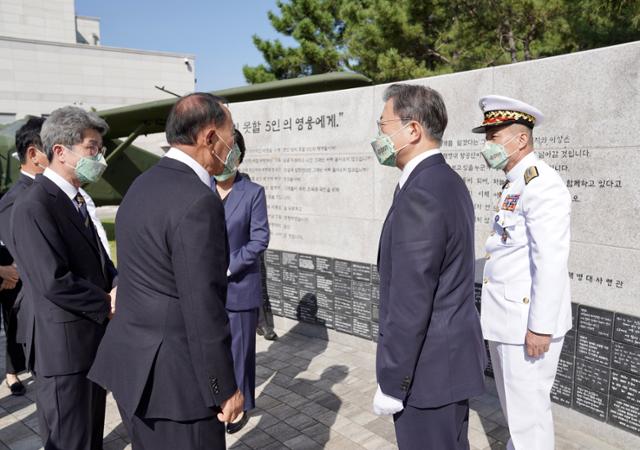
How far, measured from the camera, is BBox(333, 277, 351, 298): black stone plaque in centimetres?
498

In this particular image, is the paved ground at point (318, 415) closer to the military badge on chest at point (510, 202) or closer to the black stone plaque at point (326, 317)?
the black stone plaque at point (326, 317)

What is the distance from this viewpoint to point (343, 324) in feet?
16.7

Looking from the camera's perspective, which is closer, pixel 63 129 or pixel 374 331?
pixel 63 129

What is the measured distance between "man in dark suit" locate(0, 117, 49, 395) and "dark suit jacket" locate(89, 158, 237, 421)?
1.34 m

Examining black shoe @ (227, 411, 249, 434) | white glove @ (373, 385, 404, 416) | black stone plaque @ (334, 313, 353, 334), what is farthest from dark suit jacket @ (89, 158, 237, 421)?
black stone plaque @ (334, 313, 353, 334)

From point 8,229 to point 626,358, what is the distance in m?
3.91

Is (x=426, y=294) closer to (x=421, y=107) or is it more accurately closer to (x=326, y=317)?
(x=421, y=107)

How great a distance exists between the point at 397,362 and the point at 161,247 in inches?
37.9

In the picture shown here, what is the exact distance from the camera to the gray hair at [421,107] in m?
1.97

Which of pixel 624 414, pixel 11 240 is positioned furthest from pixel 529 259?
pixel 11 240

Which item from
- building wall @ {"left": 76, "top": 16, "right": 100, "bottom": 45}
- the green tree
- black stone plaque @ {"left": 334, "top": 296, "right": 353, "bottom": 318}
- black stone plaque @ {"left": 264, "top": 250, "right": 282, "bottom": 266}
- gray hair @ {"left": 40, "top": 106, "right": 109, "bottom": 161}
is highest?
building wall @ {"left": 76, "top": 16, "right": 100, "bottom": 45}

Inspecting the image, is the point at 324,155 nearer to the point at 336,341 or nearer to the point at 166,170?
the point at 336,341

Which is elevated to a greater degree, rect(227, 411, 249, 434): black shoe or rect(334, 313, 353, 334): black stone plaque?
rect(334, 313, 353, 334): black stone plaque

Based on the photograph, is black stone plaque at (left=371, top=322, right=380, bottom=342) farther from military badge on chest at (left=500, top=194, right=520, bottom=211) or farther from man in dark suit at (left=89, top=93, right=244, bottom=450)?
man in dark suit at (left=89, top=93, right=244, bottom=450)
